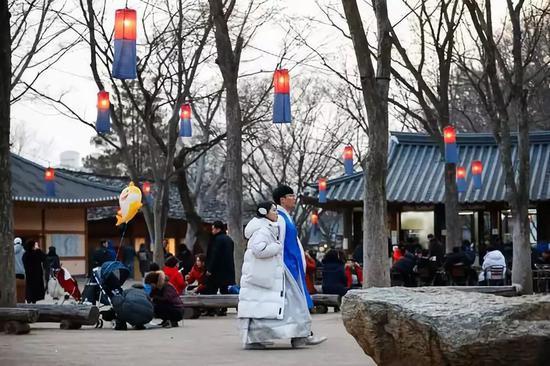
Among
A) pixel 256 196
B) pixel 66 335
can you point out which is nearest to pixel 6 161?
pixel 66 335

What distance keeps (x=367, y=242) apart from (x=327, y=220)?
42.9 metres

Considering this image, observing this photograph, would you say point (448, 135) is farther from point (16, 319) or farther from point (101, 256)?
point (16, 319)

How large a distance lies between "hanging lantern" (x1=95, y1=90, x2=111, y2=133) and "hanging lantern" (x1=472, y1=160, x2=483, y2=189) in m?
13.7

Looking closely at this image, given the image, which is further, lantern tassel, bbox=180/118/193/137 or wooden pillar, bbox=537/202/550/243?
wooden pillar, bbox=537/202/550/243

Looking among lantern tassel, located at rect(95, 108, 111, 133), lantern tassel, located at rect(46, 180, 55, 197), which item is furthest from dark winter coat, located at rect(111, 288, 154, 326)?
lantern tassel, located at rect(46, 180, 55, 197)

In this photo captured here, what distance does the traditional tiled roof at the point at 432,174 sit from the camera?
3159 centimetres

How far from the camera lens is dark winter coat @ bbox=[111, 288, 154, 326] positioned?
564 inches

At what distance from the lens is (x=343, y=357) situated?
10.2 m

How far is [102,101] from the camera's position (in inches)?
850

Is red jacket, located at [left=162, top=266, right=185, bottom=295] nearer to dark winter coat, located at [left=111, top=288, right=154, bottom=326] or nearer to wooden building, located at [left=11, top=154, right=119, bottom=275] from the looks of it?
dark winter coat, located at [left=111, top=288, right=154, bottom=326]

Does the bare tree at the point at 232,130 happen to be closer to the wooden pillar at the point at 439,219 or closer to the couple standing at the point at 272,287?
the couple standing at the point at 272,287

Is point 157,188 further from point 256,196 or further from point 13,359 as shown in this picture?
point 256,196

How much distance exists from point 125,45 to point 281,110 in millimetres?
3628

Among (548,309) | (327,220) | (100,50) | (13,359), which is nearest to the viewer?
(548,309)
